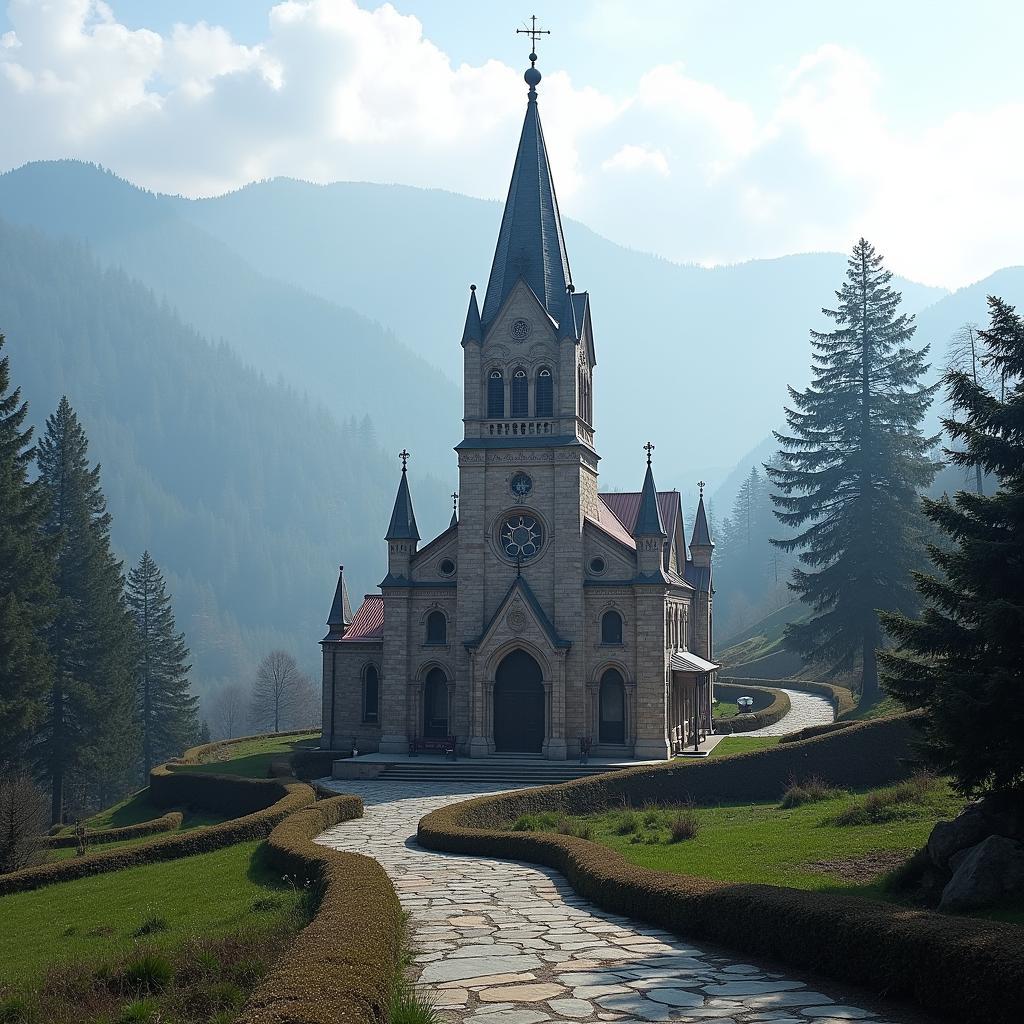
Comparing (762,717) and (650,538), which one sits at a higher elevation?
(650,538)

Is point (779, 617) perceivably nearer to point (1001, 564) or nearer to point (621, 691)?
point (621, 691)

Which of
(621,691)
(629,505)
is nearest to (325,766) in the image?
(621,691)

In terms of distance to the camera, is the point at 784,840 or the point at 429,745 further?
the point at 429,745

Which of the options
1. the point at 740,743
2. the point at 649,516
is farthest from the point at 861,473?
the point at 740,743

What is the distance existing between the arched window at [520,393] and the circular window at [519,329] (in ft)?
4.40

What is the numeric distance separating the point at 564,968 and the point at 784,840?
967 cm

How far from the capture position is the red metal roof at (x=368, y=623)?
46000mm

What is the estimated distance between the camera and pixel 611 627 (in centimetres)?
4078

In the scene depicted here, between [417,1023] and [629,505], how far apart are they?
144 ft

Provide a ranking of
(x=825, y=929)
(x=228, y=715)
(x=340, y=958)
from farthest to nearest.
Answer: (x=228, y=715) < (x=825, y=929) < (x=340, y=958)

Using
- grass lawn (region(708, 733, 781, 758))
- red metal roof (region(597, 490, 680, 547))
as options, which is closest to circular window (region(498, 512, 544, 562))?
red metal roof (region(597, 490, 680, 547))

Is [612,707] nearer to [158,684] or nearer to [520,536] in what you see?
[520,536]

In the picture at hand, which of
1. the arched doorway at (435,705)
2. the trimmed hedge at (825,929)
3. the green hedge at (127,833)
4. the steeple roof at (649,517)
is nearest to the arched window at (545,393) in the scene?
the steeple roof at (649,517)

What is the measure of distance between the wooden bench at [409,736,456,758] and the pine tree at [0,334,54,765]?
1417 centimetres
